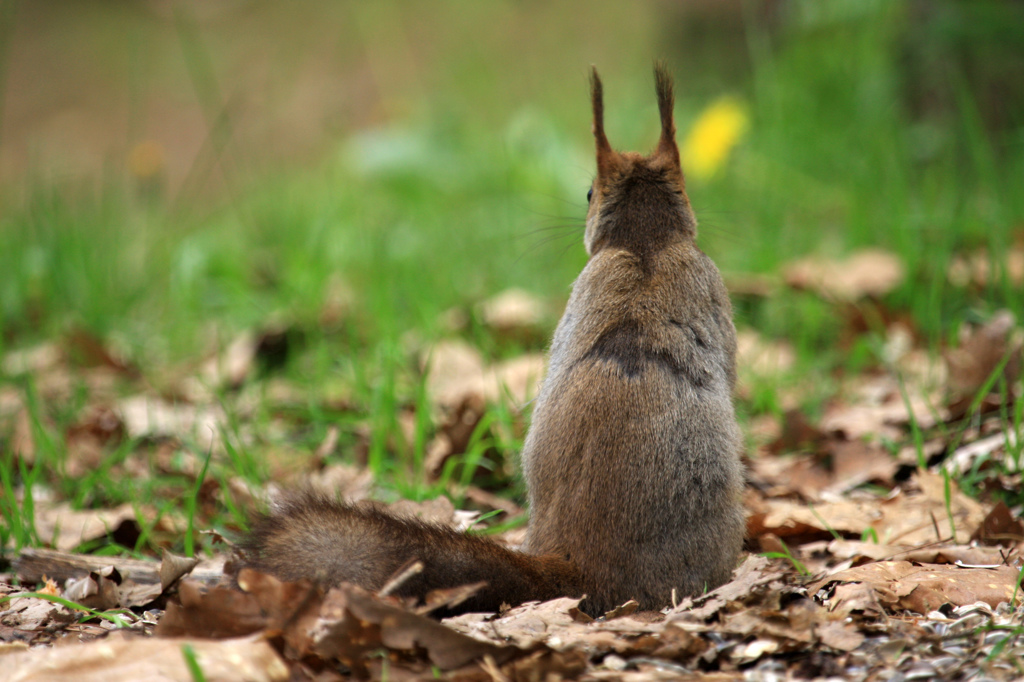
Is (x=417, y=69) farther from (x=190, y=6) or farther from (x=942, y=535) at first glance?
(x=942, y=535)

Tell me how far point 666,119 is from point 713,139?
356cm

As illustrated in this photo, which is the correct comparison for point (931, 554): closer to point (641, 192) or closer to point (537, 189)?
point (641, 192)

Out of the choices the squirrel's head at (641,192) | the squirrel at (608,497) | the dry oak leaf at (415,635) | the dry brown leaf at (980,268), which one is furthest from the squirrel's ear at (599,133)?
the dry brown leaf at (980,268)

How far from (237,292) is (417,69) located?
7.58 metres

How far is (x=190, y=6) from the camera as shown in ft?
51.7

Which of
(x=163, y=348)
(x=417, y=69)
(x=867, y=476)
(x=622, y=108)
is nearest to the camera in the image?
(x=867, y=476)

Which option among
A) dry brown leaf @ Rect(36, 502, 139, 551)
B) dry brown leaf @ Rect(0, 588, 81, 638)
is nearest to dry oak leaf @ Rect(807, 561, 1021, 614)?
dry brown leaf @ Rect(0, 588, 81, 638)

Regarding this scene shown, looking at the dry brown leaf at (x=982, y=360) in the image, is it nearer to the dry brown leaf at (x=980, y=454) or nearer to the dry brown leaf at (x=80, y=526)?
the dry brown leaf at (x=980, y=454)

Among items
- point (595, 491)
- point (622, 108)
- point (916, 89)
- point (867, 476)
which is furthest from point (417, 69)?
point (595, 491)

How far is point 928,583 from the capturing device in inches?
87.3

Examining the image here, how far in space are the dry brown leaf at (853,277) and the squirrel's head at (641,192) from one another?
2115 millimetres

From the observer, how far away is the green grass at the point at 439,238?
3.74 metres

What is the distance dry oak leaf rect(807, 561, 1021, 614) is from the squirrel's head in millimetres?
951

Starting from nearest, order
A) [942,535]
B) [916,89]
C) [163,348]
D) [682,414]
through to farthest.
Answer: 1. [682,414]
2. [942,535]
3. [163,348]
4. [916,89]
